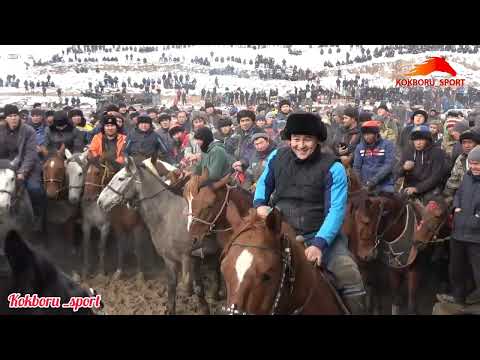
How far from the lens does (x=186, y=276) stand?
21.7 ft

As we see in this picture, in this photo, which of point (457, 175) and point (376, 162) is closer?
point (457, 175)

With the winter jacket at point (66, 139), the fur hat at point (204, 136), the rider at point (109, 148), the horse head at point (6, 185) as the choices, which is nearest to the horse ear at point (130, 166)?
the rider at point (109, 148)

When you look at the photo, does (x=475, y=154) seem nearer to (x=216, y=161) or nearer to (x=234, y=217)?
(x=216, y=161)

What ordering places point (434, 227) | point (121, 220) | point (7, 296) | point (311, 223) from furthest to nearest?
point (121, 220) → point (434, 227) → point (311, 223) → point (7, 296)

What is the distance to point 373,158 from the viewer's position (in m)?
6.38

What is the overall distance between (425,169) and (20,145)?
475 centimetres

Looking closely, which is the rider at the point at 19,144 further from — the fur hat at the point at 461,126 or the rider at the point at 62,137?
the fur hat at the point at 461,126

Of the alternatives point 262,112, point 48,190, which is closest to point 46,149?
point 48,190

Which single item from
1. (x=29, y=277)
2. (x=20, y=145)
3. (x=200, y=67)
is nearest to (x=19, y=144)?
(x=20, y=145)

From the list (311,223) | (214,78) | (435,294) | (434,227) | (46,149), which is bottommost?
(435,294)

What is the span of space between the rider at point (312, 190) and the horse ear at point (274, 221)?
1.87ft

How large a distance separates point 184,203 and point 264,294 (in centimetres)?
381

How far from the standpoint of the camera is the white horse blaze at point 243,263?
2.96 meters

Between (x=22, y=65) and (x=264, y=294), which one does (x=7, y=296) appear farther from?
(x=22, y=65)
